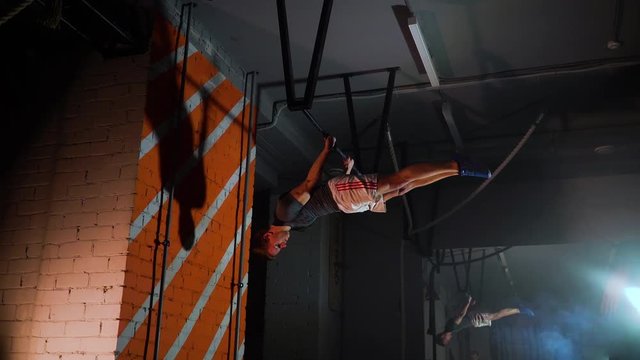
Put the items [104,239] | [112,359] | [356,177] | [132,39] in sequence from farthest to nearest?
[356,177]
[132,39]
[104,239]
[112,359]

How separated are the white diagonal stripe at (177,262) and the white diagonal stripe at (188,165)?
38 cm

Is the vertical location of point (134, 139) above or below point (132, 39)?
below

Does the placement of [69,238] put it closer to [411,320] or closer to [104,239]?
[104,239]

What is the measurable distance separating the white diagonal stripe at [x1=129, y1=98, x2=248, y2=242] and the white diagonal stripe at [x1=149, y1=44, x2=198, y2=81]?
0.64 metres

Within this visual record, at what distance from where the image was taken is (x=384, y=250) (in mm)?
7949

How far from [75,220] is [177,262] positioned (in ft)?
2.41

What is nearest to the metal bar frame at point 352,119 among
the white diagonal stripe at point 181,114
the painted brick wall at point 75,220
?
the white diagonal stripe at point 181,114

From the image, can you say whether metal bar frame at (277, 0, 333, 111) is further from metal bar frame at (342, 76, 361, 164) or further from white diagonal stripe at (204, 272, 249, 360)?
white diagonal stripe at (204, 272, 249, 360)

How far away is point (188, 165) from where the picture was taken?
435cm

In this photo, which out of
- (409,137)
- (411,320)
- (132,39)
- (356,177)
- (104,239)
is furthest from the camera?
(411,320)

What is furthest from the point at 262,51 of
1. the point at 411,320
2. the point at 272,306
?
the point at 411,320

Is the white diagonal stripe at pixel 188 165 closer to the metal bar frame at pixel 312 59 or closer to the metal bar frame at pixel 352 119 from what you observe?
the metal bar frame at pixel 352 119

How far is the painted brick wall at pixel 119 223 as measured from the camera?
358 cm

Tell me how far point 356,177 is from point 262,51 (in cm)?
160
